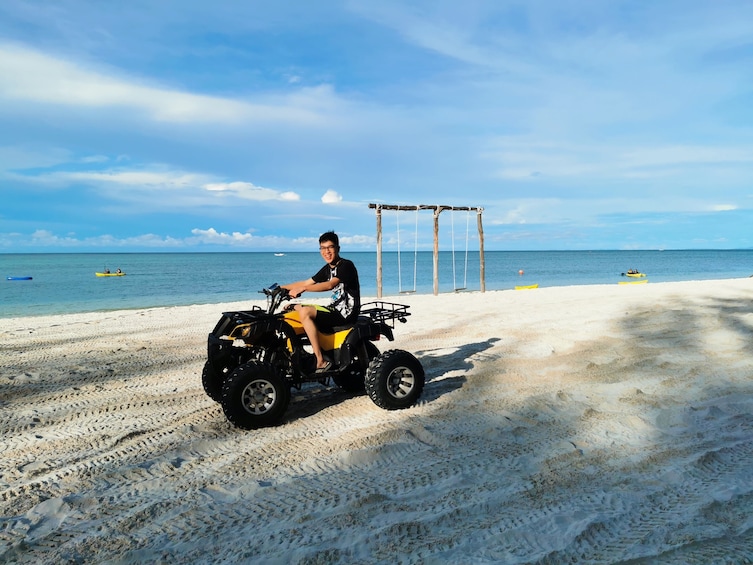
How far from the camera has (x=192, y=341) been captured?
385 inches

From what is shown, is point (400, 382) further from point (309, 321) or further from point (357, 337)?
point (309, 321)

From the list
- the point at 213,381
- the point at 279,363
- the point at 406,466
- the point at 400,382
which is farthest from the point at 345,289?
the point at 406,466

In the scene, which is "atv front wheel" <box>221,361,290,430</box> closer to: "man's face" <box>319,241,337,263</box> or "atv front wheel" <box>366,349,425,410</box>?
"atv front wheel" <box>366,349,425,410</box>

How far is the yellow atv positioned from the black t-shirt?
0.48 feet

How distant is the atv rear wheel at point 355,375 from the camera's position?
5.73m

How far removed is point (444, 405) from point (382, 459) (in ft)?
4.81

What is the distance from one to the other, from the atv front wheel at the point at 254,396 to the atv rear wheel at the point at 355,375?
1.02m

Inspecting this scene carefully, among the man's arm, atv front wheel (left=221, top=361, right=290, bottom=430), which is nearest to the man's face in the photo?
the man's arm

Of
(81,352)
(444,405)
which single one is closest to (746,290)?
(444,405)

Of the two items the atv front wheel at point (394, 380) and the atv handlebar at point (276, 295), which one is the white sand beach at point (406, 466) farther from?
the atv handlebar at point (276, 295)

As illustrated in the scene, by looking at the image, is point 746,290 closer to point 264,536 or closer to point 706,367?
point 706,367

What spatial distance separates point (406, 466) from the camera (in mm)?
3996

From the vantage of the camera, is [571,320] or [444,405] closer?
[444,405]

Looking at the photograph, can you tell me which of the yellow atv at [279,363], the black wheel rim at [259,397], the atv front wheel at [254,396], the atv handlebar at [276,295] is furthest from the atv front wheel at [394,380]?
the atv handlebar at [276,295]
